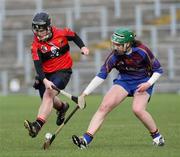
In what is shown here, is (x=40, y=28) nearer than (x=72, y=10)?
Yes

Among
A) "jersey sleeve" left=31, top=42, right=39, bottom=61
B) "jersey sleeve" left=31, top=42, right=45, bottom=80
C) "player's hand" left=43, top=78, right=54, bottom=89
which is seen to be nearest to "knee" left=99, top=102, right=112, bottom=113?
"player's hand" left=43, top=78, right=54, bottom=89

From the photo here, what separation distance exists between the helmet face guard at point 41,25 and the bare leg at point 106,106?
1.57m

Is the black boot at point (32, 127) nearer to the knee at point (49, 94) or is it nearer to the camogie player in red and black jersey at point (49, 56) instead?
the camogie player in red and black jersey at point (49, 56)

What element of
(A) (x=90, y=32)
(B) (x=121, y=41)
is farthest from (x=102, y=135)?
(A) (x=90, y=32)

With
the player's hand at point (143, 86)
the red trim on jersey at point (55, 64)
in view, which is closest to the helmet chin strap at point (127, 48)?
the player's hand at point (143, 86)

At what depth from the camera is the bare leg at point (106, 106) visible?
14.0 m

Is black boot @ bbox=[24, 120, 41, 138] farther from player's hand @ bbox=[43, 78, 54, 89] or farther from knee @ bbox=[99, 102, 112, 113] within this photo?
knee @ bbox=[99, 102, 112, 113]

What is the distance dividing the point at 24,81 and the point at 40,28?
19.0 m

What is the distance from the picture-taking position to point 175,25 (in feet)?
113

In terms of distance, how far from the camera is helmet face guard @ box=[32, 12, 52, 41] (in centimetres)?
1495

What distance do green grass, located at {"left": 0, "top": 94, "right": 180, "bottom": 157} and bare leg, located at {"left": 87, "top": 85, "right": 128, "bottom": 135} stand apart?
0.31 metres

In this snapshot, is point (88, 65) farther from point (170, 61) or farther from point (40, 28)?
point (40, 28)

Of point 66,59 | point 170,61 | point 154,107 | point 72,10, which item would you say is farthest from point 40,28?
point 72,10

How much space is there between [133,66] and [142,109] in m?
0.63
